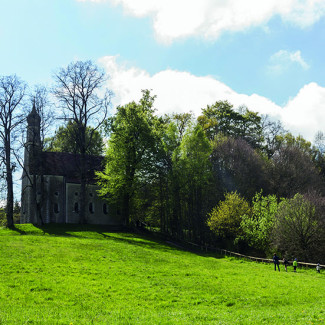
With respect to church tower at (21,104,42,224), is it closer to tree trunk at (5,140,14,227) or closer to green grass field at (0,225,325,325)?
tree trunk at (5,140,14,227)

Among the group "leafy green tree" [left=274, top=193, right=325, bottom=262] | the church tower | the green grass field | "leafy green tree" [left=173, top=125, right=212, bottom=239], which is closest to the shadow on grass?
the church tower

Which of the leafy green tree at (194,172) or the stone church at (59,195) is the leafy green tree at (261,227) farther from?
the stone church at (59,195)

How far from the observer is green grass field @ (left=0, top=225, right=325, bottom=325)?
13.2 m

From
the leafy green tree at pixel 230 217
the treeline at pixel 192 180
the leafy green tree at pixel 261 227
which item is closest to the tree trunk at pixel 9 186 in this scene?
the treeline at pixel 192 180

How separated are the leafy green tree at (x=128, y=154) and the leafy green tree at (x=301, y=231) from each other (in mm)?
19775

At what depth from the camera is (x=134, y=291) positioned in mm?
18188

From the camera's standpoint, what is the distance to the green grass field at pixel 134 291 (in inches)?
521

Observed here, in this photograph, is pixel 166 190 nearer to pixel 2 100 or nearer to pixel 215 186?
pixel 215 186

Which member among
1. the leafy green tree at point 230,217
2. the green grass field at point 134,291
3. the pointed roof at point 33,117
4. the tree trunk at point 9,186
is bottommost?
the green grass field at point 134,291

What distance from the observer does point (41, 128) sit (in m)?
46.5

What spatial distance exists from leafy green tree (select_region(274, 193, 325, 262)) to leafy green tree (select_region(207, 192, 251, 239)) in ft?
25.8

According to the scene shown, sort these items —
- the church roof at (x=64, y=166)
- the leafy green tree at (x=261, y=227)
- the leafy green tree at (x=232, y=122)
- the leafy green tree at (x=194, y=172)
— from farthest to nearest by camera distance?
the leafy green tree at (x=232, y=122) → the church roof at (x=64, y=166) → the leafy green tree at (x=194, y=172) → the leafy green tree at (x=261, y=227)

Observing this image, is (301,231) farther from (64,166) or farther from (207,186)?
(64,166)

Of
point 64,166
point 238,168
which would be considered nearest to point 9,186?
point 64,166
